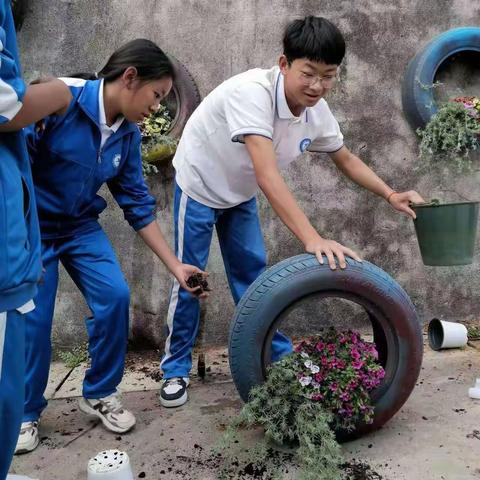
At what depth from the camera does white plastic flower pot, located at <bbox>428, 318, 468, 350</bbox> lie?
312cm

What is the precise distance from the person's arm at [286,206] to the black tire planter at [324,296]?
44mm

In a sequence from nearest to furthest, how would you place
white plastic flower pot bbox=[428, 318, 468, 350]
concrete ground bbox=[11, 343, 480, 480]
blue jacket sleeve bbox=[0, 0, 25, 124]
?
blue jacket sleeve bbox=[0, 0, 25, 124] → concrete ground bbox=[11, 343, 480, 480] → white plastic flower pot bbox=[428, 318, 468, 350]

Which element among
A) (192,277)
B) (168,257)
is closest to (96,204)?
(168,257)

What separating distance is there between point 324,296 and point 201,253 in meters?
0.81

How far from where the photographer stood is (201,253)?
103 inches

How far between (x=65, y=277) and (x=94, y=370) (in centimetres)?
116

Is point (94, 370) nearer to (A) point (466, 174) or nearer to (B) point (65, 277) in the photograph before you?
(B) point (65, 277)

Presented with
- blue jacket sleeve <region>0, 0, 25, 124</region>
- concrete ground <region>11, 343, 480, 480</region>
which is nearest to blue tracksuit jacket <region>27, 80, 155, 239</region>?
blue jacket sleeve <region>0, 0, 25, 124</region>

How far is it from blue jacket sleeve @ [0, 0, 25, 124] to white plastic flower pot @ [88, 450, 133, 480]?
1083 mm

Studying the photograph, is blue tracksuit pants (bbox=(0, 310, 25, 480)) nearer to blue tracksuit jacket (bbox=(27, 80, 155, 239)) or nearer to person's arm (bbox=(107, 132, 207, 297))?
blue tracksuit jacket (bbox=(27, 80, 155, 239))

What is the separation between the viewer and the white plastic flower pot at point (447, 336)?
3.12m

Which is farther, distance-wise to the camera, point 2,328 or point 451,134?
point 451,134

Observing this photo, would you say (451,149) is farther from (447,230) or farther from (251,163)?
(251,163)

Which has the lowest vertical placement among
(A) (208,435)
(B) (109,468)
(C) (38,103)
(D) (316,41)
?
(A) (208,435)
